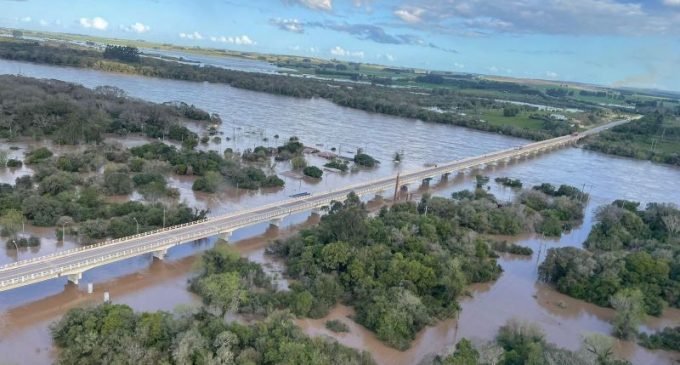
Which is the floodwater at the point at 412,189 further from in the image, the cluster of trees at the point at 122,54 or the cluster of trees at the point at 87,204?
the cluster of trees at the point at 122,54

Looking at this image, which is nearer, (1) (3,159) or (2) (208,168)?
(1) (3,159)

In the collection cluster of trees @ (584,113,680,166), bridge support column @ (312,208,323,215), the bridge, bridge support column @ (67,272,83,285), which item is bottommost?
bridge support column @ (67,272,83,285)

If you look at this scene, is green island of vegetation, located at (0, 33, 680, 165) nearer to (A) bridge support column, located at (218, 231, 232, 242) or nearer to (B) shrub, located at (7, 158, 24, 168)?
(B) shrub, located at (7, 158, 24, 168)

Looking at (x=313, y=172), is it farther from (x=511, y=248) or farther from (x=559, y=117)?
(x=559, y=117)

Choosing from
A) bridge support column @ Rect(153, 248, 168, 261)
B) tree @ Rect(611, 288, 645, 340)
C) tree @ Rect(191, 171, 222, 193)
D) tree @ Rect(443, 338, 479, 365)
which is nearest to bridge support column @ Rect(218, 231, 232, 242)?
bridge support column @ Rect(153, 248, 168, 261)

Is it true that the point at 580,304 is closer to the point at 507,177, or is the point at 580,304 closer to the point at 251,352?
the point at 251,352

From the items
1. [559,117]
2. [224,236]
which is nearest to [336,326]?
[224,236]

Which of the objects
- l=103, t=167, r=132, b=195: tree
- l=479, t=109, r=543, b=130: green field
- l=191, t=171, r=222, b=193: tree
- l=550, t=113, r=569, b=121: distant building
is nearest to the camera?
l=103, t=167, r=132, b=195: tree
